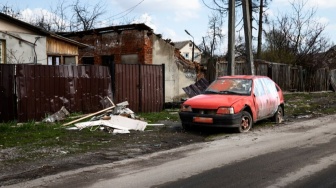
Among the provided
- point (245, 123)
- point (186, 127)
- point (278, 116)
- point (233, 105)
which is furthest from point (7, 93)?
point (278, 116)

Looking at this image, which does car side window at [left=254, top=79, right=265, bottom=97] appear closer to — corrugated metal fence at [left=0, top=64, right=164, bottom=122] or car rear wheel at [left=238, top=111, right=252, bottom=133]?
car rear wheel at [left=238, top=111, right=252, bottom=133]

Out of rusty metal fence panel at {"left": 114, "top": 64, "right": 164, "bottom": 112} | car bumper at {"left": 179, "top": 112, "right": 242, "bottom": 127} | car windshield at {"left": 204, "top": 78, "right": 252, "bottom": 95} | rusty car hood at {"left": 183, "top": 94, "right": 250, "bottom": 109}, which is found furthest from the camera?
rusty metal fence panel at {"left": 114, "top": 64, "right": 164, "bottom": 112}

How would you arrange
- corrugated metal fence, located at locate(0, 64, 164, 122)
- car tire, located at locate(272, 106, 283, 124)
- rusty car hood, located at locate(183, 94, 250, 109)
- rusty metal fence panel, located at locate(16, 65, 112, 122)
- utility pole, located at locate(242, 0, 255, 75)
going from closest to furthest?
rusty car hood, located at locate(183, 94, 250, 109), corrugated metal fence, located at locate(0, 64, 164, 122), rusty metal fence panel, located at locate(16, 65, 112, 122), car tire, located at locate(272, 106, 283, 124), utility pole, located at locate(242, 0, 255, 75)

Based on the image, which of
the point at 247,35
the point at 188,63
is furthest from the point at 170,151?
the point at 188,63

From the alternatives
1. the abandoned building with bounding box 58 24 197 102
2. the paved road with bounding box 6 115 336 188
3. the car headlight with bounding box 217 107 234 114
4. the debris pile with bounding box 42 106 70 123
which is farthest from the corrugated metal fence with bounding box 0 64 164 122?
the paved road with bounding box 6 115 336 188

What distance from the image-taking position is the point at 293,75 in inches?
1060

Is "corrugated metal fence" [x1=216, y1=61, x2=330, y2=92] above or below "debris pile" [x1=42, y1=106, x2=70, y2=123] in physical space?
above

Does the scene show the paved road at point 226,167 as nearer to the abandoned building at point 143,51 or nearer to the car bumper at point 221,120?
the car bumper at point 221,120

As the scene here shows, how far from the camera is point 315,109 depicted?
16625 mm

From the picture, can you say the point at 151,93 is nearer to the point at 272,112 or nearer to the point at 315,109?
the point at 272,112

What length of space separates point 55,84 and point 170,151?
5.90 m

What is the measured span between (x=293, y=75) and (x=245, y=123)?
1790 cm

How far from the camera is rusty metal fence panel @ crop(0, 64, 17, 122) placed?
11.2 m

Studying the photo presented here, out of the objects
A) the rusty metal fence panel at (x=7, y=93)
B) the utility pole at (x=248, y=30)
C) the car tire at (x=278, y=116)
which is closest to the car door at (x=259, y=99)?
the car tire at (x=278, y=116)
